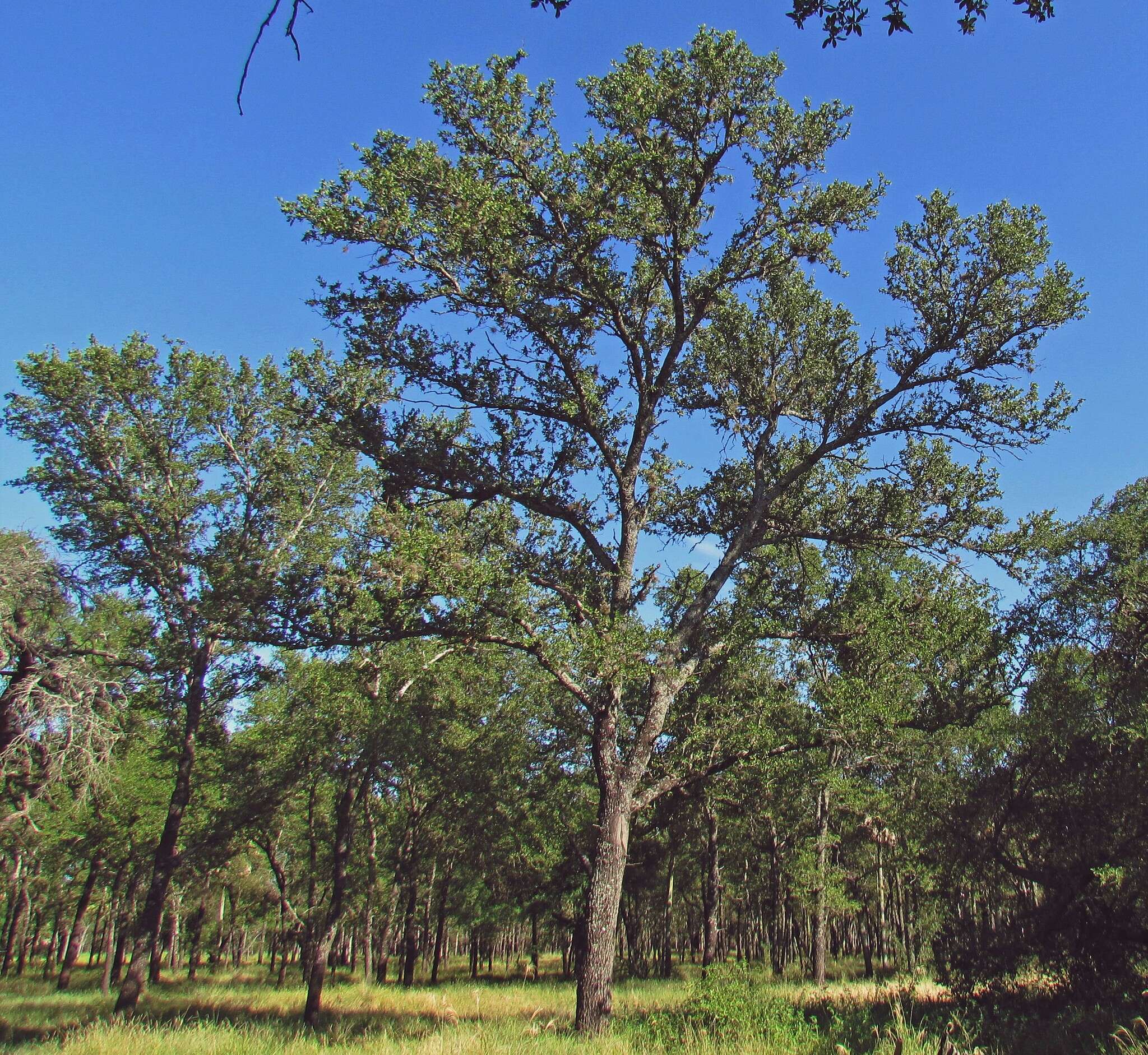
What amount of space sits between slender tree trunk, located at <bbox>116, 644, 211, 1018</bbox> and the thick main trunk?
439 inches

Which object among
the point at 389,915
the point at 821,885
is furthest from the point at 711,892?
the point at 389,915

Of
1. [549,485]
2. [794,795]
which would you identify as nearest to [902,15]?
[549,485]

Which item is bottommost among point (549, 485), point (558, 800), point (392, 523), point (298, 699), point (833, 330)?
point (558, 800)

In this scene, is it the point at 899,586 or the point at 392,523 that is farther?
the point at 899,586

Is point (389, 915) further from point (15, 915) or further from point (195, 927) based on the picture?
point (15, 915)

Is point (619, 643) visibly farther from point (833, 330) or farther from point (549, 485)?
point (833, 330)

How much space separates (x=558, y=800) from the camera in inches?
851

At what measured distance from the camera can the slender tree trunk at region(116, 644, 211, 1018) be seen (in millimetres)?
16484

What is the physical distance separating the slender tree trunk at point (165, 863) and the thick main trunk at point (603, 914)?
11.1 m

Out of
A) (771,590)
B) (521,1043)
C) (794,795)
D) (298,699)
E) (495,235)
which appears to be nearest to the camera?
(521,1043)

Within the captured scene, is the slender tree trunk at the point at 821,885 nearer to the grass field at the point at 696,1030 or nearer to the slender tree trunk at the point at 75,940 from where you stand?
the grass field at the point at 696,1030

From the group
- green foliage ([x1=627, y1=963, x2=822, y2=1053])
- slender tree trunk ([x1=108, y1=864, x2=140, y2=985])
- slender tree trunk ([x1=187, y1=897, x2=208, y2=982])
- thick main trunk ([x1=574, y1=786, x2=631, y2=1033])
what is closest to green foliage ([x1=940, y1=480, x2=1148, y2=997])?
green foliage ([x1=627, y1=963, x2=822, y2=1053])

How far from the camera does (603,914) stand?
1053cm

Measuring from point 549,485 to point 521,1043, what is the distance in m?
8.16
